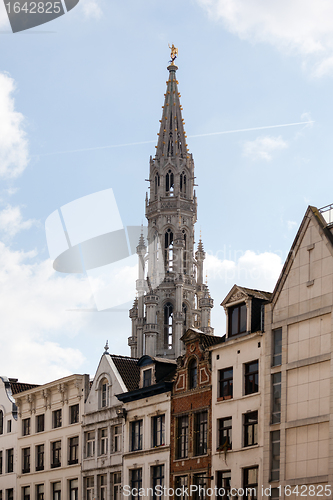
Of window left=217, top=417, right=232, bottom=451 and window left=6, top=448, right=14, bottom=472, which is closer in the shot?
window left=217, top=417, right=232, bottom=451

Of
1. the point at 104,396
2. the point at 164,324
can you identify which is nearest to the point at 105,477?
the point at 104,396

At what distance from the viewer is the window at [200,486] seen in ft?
169

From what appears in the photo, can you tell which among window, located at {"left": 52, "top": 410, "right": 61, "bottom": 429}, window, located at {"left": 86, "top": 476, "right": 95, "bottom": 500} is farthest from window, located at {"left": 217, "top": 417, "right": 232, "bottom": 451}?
window, located at {"left": 52, "top": 410, "right": 61, "bottom": 429}

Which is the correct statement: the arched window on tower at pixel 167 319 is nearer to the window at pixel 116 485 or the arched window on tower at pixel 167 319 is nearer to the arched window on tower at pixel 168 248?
the arched window on tower at pixel 168 248

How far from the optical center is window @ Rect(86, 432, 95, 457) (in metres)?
62.4

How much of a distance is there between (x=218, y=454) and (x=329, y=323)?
1041 cm

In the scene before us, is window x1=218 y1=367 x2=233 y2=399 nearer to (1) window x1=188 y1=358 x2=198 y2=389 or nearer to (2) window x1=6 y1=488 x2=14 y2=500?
(1) window x1=188 y1=358 x2=198 y2=389

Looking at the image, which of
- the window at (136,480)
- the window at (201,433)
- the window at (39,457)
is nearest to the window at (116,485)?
the window at (136,480)

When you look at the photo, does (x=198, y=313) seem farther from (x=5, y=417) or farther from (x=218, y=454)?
(x=218, y=454)

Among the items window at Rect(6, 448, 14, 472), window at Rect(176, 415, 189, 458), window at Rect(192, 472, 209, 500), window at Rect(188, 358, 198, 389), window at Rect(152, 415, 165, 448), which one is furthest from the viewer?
window at Rect(6, 448, 14, 472)

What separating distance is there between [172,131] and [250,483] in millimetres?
110055

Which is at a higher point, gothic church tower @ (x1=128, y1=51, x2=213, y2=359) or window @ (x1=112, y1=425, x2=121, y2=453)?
gothic church tower @ (x1=128, y1=51, x2=213, y2=359)

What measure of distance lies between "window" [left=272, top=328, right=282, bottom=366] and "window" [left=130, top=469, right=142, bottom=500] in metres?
13.4

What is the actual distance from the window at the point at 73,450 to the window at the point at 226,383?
15.8 meters
